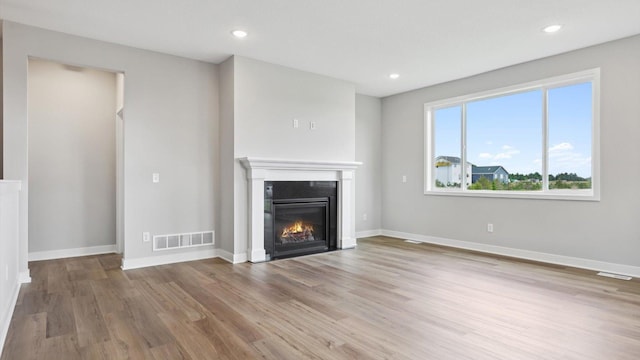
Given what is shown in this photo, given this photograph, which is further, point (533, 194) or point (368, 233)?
point (368, 233)

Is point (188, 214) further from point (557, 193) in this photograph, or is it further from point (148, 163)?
point (557, 193)

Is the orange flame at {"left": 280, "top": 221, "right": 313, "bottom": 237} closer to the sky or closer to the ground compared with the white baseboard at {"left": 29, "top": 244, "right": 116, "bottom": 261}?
closer to the sky

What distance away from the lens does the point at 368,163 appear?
662 centimetres

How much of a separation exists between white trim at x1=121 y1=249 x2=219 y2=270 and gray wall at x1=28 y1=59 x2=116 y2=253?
46.1 inches

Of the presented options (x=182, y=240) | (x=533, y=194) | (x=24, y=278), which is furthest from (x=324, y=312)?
(x=533, y=194)

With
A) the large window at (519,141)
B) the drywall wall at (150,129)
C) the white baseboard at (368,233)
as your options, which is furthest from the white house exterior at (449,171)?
the drywall wall at (150,129)

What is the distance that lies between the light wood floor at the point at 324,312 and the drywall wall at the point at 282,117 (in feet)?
4.29

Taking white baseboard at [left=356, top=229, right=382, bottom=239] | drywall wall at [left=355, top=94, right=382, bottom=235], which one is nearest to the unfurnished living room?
white baseboard at [left=356, top=229, right=382, bottom=239]

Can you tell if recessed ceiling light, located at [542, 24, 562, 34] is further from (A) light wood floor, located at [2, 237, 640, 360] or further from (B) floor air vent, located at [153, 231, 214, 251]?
(B) floor air vent, located at [153, 231, 214, 251]

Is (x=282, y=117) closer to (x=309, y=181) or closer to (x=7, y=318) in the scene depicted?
(x=309, y=181)

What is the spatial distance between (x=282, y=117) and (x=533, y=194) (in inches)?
137

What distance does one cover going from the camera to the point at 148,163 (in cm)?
435

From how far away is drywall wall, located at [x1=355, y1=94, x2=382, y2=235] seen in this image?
6500mm

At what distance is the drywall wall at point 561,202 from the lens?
12.8ft
